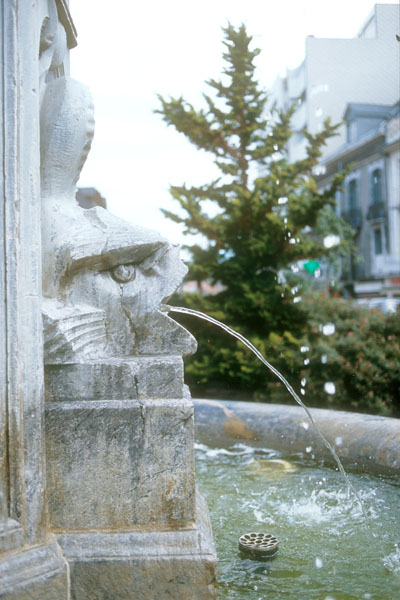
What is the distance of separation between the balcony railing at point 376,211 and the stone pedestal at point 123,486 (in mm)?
22737

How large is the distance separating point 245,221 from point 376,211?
16443 millimetres

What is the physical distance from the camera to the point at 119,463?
215 centimetres

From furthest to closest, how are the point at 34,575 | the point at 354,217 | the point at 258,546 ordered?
1. the point at 354,217
2. the point at 258,546
3. the point at 34,575

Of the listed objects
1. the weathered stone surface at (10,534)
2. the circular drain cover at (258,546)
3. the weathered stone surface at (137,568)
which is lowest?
the circular drain cover at (258,546)

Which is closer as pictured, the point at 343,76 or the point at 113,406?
the point at 113,406

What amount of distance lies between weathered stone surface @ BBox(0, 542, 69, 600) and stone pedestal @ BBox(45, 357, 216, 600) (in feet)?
0.34

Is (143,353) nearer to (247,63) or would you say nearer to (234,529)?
(234,529)

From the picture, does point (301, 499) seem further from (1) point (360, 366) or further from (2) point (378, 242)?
(2) point (378, 242)

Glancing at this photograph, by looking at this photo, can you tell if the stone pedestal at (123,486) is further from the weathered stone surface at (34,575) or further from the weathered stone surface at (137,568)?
the weathered stone surface at (34,575)

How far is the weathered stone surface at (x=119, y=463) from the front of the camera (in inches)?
83.7

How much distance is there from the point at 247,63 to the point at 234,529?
7.93 metres

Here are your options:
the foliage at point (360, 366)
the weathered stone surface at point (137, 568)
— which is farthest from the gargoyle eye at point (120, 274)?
the foliage at point (360, 366)

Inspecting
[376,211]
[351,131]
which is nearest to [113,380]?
[376,211]

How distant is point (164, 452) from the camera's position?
217 cm
